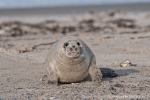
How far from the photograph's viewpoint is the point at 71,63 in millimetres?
7141

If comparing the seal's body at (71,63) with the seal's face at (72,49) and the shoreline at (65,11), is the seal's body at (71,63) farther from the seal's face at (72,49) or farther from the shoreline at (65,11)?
the shoreline at (65,11)

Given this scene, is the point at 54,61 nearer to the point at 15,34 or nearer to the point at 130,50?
the point at 130,50

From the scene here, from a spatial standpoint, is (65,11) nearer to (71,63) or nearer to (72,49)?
(71,63)

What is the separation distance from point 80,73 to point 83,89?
0.44 m

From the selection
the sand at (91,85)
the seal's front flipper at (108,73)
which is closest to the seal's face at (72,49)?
the sand at (91,85)

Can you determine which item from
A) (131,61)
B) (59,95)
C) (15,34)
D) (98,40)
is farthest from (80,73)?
(15,34)

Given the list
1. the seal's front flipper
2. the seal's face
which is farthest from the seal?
the seal's front flipper

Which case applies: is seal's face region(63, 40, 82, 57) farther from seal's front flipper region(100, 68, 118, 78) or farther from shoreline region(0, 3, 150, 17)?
shoreline region(0, 3, 150, 17)

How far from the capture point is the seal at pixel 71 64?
709 cm

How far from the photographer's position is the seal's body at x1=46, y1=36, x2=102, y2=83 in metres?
7.09

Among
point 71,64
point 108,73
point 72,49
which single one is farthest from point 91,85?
point 108,73

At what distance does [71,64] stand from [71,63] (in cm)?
2

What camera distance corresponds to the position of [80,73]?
730 cm

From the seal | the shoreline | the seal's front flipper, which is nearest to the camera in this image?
the seal
